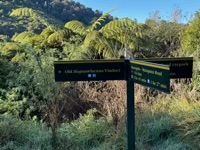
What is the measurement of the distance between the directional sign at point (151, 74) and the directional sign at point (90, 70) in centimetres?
18

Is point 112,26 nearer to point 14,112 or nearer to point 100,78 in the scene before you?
point 14,112

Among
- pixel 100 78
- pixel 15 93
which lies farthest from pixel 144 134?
pixel 15 93

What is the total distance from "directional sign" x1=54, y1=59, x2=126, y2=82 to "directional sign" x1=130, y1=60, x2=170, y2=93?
18cm

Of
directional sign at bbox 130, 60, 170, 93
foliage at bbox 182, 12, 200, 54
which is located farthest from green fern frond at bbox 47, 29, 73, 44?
directional sign at bbox 130, 60, 170, 93

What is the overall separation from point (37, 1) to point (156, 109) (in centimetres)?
1535

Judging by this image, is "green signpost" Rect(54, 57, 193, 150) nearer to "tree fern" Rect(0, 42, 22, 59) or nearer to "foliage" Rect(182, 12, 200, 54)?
"foliage" Rect(182, 12, 200, 54)

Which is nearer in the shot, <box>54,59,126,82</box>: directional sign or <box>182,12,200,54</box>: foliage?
<box>54,59,126,82</box>: directional sign

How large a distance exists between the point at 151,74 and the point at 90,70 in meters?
0.80

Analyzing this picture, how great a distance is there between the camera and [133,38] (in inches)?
381

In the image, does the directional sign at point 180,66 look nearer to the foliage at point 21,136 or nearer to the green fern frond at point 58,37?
the foliage at point 21,136

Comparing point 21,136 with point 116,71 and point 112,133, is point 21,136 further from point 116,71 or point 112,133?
point 116,71

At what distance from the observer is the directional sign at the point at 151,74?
10.4ft

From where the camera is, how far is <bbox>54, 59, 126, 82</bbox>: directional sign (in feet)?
12.9

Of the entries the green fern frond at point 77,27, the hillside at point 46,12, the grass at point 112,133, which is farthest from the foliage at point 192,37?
the hillside at point 46,12
